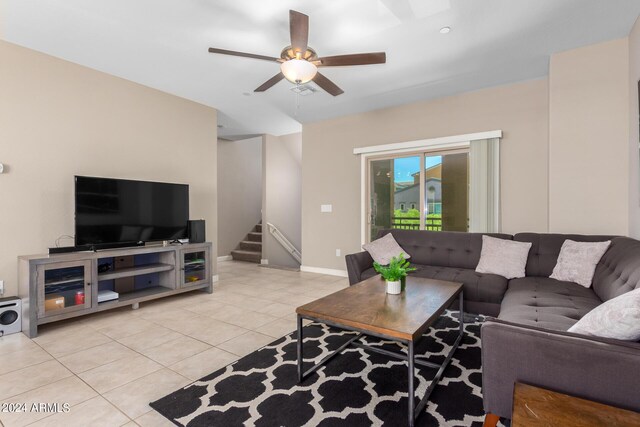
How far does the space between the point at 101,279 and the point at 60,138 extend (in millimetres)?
1611

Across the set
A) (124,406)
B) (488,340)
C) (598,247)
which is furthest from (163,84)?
(598,247)

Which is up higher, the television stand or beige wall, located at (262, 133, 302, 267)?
beige wall, located at (262, 133, 302, 267)

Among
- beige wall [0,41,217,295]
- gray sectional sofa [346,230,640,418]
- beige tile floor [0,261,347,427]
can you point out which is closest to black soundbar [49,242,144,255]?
beige wall [0,41,217,295]

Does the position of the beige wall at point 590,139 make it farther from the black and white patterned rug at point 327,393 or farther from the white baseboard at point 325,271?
the white baseboard at point 325,271

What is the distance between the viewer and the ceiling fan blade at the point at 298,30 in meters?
2.19

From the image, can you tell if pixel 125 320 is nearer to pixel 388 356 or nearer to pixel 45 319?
pixel 45 319

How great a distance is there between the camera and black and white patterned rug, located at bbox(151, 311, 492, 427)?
5.47 feet

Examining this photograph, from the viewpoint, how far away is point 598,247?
277 centimetres

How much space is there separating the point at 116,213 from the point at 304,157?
10.9 ft

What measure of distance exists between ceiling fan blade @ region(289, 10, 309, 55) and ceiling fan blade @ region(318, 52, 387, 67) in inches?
8.8

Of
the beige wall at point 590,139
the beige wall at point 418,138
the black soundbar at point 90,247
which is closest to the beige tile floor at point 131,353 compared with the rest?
the black soundbar at point 90,247

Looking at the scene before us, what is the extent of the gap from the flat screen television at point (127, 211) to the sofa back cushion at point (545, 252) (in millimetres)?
4155

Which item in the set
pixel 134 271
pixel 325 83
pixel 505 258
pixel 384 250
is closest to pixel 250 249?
pixel 134 271

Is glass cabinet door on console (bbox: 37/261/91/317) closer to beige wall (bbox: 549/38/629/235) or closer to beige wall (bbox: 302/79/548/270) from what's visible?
beige wall (bbox: 302/79/548/270)
